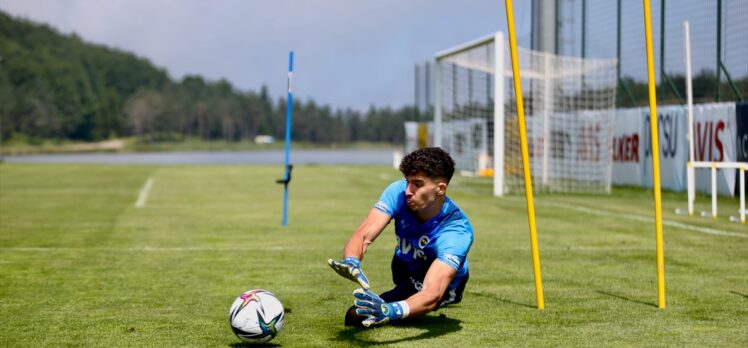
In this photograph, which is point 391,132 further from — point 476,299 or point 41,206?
point 476,299

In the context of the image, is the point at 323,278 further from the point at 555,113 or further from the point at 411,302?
the point at 555,113

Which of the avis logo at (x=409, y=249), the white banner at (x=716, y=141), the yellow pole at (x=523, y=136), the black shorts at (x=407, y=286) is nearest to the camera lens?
the avis logo at (x=409, y=249)

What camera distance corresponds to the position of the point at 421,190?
24.3 ft

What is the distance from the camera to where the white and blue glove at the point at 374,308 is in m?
6.79

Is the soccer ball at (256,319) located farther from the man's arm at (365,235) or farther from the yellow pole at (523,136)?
the yellow pole at (523,136)

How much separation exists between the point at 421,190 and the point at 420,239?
20.3 inches

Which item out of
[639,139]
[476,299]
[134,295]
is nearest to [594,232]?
[476,299]

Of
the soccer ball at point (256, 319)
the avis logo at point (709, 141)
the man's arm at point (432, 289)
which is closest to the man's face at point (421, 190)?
the man's arm at point (432, 289)

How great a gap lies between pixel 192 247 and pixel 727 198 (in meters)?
14.0

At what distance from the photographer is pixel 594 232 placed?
16.4 metres

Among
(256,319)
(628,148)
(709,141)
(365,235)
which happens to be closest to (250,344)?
(256,319)

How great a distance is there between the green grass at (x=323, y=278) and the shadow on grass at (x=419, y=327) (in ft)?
0.08

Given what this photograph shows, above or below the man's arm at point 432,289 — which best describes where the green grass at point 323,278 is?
below

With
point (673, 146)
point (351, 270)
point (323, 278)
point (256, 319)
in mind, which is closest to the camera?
point (351, 270)
